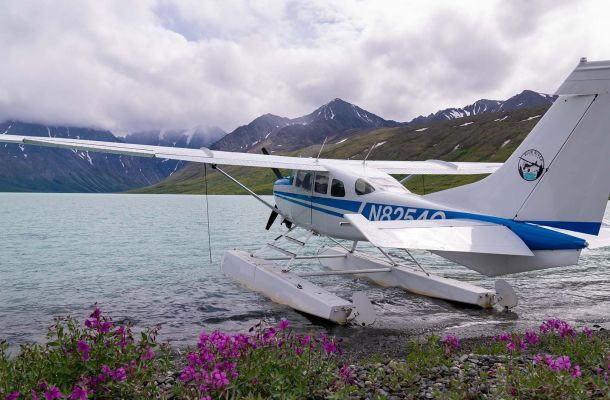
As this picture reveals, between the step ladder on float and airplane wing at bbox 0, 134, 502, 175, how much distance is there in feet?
6.88

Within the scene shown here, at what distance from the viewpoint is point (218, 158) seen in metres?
12.7

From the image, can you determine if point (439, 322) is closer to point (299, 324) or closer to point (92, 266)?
point (299, 324)

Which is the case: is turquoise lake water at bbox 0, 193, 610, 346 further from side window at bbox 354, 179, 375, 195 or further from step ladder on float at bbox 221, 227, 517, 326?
side window at bbox 354, 179, 375, 195

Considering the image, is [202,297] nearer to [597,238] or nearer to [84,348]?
[84,348]

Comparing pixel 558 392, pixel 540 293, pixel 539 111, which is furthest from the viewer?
pixel 539 111

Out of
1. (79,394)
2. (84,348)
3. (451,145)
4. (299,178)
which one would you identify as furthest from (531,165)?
(451,145)

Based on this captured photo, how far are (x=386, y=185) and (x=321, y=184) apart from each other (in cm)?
194

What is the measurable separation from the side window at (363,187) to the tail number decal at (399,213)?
41 centimetres

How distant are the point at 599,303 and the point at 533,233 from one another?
4.80 metres

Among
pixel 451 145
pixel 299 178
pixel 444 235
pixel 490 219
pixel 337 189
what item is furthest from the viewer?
pixel 451 145

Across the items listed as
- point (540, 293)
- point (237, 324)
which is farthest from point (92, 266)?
point (540, 293)

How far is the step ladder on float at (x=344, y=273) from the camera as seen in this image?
9.45m

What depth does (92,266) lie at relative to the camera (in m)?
19.5

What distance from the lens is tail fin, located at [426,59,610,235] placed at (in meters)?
8.02
